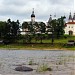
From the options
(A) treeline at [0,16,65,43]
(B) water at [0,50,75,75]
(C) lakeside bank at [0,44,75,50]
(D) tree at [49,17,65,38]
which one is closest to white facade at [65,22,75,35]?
(A) treeline at [0,16,65,43]

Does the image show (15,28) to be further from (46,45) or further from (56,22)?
(46,45)

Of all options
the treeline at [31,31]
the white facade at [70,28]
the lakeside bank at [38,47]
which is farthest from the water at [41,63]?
the white facade at [70,28]

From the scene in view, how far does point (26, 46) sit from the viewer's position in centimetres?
11375

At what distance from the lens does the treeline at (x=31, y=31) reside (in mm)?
132625

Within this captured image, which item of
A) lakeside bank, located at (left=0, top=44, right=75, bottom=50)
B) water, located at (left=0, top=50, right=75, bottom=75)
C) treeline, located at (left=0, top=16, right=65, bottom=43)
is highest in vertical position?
treeline, located at (left=0, top=16, right=65, bottom=43)

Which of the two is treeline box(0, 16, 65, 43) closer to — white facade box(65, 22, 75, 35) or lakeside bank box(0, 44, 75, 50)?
lakeside bank box(0, 44, 75, 50)

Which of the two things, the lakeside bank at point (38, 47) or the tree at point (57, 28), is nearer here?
the lakeside bank at point (38, 47)

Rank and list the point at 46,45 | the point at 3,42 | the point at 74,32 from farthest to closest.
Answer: the point at 74,32 < the point at 3,42 < the point at 46,45

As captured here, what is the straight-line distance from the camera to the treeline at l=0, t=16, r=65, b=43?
5221 inches

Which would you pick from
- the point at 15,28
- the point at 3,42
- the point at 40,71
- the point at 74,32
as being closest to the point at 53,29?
the point at 15,28

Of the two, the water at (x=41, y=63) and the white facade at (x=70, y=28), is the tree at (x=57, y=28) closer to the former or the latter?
the white facade at (x=70, y=28)

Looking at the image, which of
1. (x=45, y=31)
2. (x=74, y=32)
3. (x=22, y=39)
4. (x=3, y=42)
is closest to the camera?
(x=3, y=42)

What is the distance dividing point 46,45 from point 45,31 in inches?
1834

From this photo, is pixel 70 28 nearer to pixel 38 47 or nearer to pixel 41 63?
pixel 38 47
